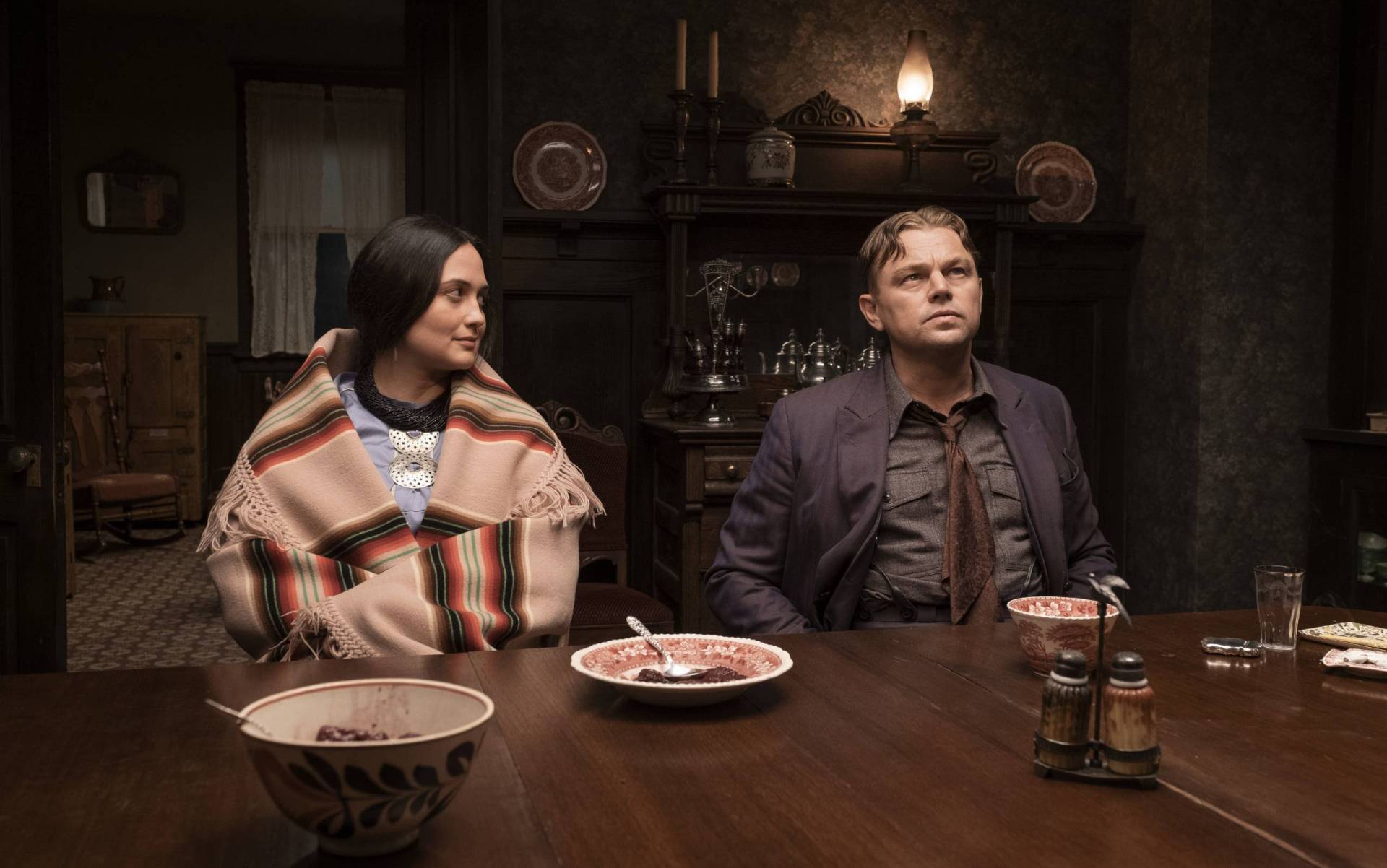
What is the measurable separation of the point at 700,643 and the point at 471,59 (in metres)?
2.85

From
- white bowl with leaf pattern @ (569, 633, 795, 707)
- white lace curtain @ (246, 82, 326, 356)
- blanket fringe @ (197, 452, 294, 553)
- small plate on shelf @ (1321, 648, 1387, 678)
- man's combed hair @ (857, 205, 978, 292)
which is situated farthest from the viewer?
white lace curtain @ (246, 82, 326, 356)

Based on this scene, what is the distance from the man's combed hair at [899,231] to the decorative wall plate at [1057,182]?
2.77 meters

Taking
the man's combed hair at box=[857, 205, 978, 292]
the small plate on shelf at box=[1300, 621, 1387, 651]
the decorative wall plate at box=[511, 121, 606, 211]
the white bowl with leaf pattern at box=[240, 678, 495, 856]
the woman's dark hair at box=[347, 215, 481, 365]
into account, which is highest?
the decorative wall plate at box=[511, 121, 606, 211]

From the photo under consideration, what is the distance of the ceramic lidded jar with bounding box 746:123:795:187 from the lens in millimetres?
4566

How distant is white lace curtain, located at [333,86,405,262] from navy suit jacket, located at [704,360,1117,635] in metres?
7.47

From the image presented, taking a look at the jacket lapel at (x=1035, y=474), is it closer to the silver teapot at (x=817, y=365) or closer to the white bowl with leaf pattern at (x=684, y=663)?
the white bowl with leaf pattern at (x=684, y=663)

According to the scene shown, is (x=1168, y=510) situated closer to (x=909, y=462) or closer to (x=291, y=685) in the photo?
(x=909, y=462)

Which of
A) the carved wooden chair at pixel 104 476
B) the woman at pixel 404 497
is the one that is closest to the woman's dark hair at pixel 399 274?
the woman at pixel 404 497

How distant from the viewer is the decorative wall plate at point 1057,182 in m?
5.06

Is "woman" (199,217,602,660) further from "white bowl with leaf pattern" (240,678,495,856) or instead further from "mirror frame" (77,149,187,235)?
"mirror frame" (77,149,187,235)

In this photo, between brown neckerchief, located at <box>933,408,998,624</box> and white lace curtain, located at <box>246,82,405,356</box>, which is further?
white lace curtain, located at <box>246,82,405,356</box>

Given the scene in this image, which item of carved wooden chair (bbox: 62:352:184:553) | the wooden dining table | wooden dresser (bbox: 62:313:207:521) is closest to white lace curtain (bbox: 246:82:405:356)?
wooden dresser (bbox: 62:313:207:521)

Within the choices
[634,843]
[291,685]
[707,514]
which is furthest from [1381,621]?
[707,514]

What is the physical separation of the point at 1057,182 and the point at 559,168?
2059mm
